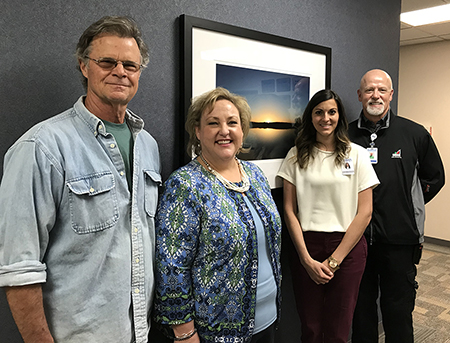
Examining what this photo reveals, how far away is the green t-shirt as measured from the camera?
4.05 feet

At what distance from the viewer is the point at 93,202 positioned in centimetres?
110

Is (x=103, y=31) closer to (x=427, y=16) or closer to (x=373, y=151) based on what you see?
(x=373, y=151)

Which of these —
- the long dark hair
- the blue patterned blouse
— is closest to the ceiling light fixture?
the long dark hair

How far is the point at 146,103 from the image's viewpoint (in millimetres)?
1559

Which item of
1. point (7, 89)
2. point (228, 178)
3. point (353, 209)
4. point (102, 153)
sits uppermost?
point (7, 89)

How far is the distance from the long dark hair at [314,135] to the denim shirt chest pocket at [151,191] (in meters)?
0.96

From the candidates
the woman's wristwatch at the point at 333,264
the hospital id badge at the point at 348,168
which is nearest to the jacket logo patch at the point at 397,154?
the hospital id badge at the point at 348,168

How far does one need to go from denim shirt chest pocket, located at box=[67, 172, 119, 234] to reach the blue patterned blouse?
246 millimetres

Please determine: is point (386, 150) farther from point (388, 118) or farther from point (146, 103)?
point (146, 103)

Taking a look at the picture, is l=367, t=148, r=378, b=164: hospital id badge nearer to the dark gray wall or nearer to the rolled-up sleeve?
the dark gray wall

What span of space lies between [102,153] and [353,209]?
1.39 meters

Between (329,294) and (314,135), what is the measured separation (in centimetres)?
89

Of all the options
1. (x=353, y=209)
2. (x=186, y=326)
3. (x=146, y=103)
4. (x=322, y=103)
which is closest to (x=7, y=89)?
(x=146, y=103)

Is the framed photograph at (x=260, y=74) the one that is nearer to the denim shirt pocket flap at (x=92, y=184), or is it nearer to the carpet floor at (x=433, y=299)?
the denim shirt pocket flap at (x=92, y=184)
